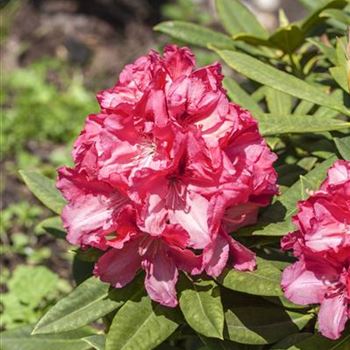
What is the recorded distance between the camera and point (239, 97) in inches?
75.3

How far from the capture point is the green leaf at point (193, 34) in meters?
2.14

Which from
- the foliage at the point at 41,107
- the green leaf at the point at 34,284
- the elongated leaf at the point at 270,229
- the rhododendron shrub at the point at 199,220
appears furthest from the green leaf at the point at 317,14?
the foliage at the point at 41,107

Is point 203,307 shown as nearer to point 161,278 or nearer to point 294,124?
point 161,278

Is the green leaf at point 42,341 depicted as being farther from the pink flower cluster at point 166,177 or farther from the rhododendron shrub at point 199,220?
the pink flower cluster at point 166,177

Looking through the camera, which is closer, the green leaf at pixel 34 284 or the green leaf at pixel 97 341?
the green leaf at pixel 97 341

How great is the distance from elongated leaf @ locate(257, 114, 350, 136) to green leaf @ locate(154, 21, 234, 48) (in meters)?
0.50

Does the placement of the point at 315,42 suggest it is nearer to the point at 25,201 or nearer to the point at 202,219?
the point at 202,219

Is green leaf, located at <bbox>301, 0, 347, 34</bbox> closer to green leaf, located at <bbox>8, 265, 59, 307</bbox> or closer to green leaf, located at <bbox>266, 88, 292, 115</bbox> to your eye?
green leaf, located at <bbox>266, 88, 292, 115</bbox>

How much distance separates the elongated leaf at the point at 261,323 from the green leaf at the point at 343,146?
0.29 metres

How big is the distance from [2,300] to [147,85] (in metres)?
1.44

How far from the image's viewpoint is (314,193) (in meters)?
1.40

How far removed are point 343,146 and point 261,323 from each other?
34cm

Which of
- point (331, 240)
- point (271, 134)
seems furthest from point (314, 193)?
point (271, 134)

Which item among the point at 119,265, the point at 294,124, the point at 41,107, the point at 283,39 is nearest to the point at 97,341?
the point at 119,265
